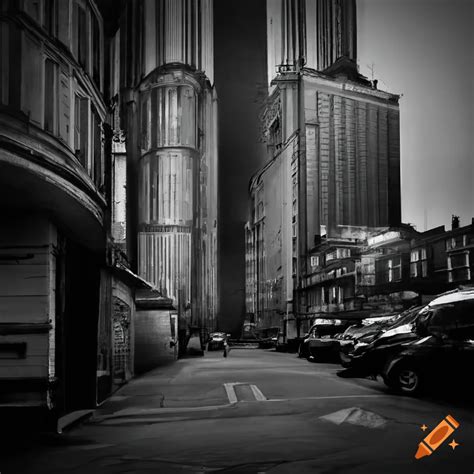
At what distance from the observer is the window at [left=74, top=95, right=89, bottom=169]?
13.3 feet

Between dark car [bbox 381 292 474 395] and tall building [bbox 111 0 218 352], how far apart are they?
7.79 ft

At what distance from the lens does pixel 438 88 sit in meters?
3.71

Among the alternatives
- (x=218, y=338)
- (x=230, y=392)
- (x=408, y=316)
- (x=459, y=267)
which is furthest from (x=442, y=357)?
(x=408, y=316)

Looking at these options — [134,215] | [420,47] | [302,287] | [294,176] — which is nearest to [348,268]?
[302,287]

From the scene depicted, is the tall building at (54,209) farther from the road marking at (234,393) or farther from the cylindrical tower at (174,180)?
the road marking at (234,393)

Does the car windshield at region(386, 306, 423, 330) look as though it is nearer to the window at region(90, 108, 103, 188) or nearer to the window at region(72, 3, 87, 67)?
the window at region(90, 108, 103, 188)

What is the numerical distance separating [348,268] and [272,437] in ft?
36.4

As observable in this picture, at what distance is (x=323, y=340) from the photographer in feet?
48.3

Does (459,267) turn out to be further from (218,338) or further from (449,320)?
(218,338)

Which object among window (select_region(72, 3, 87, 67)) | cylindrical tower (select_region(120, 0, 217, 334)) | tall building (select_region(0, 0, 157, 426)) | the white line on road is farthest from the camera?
the white line on road

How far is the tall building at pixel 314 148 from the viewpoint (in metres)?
3.16

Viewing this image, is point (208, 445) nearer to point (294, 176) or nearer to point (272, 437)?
point (272, 437)

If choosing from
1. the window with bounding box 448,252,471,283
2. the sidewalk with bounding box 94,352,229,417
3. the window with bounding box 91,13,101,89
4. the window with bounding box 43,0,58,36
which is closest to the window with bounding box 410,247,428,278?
the window with bounding box 448,252,471,283

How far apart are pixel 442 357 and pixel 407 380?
0.55 metres
